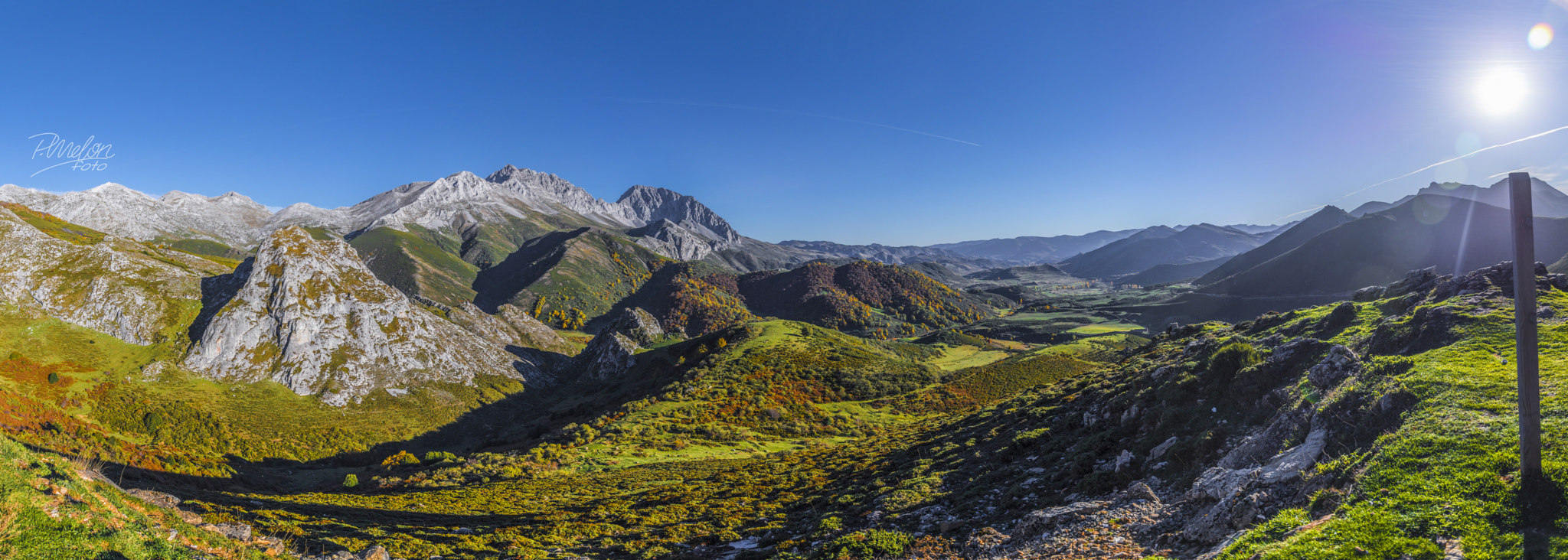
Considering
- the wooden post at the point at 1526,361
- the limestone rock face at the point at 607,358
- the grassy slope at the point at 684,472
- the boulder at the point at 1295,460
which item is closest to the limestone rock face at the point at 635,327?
the limestone rock face at the point at 607,358

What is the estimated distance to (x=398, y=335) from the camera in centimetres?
9056

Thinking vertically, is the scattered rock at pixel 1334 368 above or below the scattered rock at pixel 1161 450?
above

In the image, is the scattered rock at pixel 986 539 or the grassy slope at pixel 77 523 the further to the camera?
the scattered rock at pixel 986 539

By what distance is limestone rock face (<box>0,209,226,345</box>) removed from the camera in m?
63.3

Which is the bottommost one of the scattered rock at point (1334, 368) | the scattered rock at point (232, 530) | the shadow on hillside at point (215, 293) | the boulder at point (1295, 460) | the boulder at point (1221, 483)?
the scattered rock at point (232, 530)

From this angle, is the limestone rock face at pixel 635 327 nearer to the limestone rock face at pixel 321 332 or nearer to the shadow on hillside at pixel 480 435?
the shadow on hillside at pixel 480 435

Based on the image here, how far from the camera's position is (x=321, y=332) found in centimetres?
8175

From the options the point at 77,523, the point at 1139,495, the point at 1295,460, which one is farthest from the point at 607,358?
the point at 1295,460

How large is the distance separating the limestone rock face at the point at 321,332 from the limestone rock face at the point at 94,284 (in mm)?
4956

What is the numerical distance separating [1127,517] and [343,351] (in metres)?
107

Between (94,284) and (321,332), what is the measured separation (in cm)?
2405

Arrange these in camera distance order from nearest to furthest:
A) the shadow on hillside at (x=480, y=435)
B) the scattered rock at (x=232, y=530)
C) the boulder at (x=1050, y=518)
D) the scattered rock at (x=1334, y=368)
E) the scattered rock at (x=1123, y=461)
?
the boulder at (x=1050, y=518), the scattered rock at (x=1334, y=368), the scattered rock at (x=232, y=530), the scattered rock at (x=1123, y=461), the shadow on hillside at (x=480, y=435)

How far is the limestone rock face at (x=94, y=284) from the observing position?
63.3 m

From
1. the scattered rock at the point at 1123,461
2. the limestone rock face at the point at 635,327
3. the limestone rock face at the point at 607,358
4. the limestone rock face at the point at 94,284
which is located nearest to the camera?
the scattered rock at the point at 1123,461
